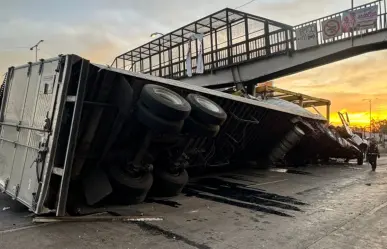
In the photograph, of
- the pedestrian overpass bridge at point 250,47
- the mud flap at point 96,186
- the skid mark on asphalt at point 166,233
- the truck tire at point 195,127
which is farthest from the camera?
the pedestrian overpass bridge at point 250,47

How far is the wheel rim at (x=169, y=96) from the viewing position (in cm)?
560

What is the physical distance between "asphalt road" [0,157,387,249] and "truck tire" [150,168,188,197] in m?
0.21

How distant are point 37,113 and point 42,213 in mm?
1576

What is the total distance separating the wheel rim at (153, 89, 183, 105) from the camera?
560cm

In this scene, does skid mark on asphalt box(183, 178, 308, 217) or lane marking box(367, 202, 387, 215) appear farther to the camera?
skid mark on asphalt box(183, 178, 308, 217)

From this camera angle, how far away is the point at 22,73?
636 cm

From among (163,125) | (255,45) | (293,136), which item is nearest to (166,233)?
(163,125)

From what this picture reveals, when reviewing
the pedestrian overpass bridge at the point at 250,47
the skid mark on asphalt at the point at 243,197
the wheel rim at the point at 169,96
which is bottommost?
the skid mark on asphalt at the point at 243,197

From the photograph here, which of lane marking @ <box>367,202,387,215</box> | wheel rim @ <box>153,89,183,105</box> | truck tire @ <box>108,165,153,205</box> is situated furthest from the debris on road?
lane marking @ <box>367,202,387,215</box>

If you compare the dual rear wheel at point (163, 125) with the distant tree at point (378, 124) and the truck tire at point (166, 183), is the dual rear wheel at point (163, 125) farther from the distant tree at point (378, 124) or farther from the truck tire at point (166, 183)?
the distant tree at point (378, 124)

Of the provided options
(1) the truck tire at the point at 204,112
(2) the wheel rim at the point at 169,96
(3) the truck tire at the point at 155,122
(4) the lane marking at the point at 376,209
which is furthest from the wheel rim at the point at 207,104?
(4) the lane marking at the point at 376,209

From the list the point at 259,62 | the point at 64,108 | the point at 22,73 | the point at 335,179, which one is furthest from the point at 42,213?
the point at 259,62

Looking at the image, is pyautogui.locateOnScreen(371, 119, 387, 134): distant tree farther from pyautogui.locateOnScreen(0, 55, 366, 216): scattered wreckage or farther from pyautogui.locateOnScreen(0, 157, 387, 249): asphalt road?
pyautogui.locateOnScreen(0, 55, 366, 216): scattered wreckage

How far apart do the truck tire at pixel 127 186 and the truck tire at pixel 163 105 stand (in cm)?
129
